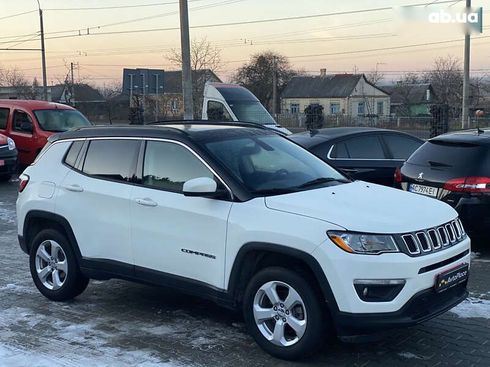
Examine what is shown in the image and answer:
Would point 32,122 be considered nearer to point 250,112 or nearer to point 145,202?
point 250,112

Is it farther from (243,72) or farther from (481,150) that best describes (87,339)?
(243,72)

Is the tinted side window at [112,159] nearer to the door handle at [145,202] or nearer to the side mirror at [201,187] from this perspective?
the door handle at [145,202]

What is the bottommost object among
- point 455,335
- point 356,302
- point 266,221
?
point 455,335

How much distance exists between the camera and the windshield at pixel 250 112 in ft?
70.9

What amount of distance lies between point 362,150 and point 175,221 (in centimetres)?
535

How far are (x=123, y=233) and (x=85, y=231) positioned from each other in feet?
1.61

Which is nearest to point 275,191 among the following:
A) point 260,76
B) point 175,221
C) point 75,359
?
point 175,221

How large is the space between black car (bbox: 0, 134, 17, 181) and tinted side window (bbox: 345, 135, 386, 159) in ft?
27.3

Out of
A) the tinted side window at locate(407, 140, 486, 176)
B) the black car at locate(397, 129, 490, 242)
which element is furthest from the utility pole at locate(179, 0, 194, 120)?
the black car at locate(397, 129, 490, 242)

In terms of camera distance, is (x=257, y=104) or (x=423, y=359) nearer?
(x=423, y=359)

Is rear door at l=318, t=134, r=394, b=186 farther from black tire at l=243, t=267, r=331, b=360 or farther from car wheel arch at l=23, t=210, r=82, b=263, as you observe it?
black tire at l=243, t=267, r=331, b=360

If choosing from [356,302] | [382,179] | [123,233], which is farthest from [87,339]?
[382,179]

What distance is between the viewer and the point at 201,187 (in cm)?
446

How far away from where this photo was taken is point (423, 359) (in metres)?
4.27
